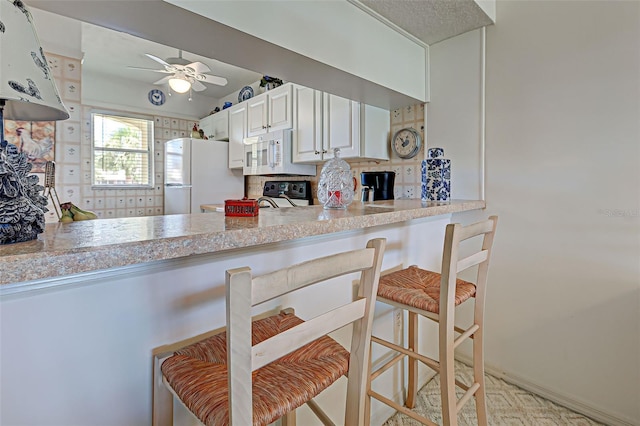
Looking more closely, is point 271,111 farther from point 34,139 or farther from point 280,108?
point 34,139

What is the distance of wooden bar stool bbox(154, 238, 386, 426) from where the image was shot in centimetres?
54

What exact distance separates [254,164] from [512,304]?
2.62 metres

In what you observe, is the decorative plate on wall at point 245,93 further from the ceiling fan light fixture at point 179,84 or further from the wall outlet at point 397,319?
the wall outlet at point 397,319

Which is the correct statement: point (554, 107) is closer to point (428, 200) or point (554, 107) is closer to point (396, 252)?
point (428, 200)

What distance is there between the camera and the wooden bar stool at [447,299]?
43.1 inches

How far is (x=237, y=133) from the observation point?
12.4 ft

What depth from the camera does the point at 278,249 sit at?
110 centimetres

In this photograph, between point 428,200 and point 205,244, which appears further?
point 428,200

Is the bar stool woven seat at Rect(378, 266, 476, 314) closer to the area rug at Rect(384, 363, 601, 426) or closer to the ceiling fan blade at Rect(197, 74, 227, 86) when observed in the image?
the area rug at Rect(384, 363, 601, 426)

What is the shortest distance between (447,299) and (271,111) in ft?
8.60

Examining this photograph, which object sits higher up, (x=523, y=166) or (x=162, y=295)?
(x=523, y=166)

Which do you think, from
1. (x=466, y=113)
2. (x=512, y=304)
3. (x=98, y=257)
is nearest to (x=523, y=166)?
(x=466, y=113)

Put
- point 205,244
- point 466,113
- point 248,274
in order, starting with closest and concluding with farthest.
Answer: point 248,274
point 205,244
point 466,113

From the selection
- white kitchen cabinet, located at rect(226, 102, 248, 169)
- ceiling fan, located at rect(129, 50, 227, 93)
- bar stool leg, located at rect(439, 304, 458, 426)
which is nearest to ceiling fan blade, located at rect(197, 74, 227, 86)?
ceiling fan, located at rect(129, 50, 227, 93)
